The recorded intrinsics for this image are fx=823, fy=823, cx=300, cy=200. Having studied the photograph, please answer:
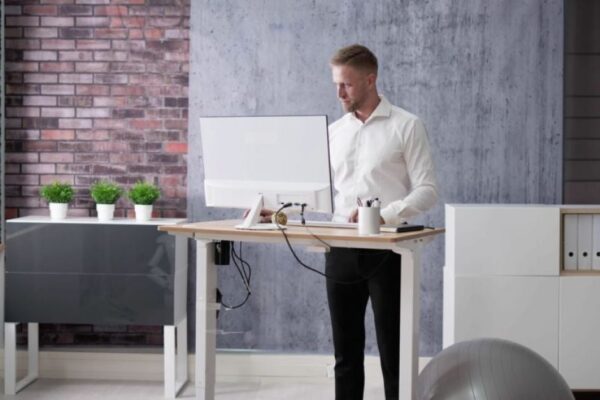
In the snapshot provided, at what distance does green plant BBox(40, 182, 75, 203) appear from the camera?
419cm

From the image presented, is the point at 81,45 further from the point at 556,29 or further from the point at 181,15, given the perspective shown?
the point at 556,29

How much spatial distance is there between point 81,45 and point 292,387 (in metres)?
2.14

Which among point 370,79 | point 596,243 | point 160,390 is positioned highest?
point 370,79

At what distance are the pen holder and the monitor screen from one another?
205 millimetres

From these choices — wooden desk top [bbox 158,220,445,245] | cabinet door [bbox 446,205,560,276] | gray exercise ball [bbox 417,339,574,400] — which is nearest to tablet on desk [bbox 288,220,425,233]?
wooden desk top [bbox 158,220,445,245]

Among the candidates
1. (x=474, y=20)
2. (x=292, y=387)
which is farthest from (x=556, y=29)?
(x=292, y=387)

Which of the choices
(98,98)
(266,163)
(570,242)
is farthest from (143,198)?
(570,242)

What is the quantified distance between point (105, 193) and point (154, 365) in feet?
3.22

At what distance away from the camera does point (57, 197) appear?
13.8 feet

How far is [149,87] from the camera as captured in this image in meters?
4.43

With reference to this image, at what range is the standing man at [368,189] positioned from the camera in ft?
9.66

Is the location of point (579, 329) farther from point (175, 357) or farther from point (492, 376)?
point (175, 357)

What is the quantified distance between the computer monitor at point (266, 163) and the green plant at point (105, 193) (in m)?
1.36

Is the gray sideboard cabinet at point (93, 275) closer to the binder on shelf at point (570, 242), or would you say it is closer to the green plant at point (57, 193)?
the green plant at point (57, 193)
